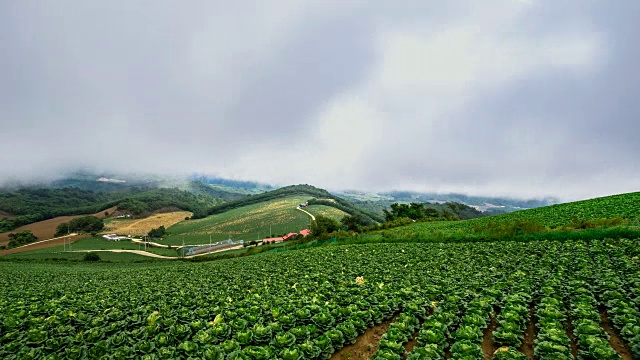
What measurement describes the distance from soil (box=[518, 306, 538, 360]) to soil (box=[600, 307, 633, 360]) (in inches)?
58.4

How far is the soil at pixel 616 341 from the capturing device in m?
6.11

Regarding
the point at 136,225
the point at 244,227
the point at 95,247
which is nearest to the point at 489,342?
the point at 95,247

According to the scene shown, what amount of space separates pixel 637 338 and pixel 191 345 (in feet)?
33.1

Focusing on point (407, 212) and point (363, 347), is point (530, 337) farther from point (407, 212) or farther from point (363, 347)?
point (407, 212)

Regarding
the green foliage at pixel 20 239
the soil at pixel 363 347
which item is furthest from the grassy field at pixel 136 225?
the soil at pixel 363 347

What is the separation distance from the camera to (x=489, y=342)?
720 centimetres

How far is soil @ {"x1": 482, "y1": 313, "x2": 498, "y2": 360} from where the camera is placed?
6720 millimetres

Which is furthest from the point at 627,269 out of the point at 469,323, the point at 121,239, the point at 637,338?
the point at 121,239

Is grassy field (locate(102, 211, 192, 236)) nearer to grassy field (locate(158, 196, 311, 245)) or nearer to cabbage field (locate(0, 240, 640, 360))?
grassy field (locate(158, 196, 311, 245))

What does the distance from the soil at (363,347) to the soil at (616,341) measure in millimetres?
5348

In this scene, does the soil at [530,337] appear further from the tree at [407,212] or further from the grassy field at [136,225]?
the grassy field at [136,225]

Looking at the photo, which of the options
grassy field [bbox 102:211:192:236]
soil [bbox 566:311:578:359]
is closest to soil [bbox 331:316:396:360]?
soil [bbox 566:311:578:359]

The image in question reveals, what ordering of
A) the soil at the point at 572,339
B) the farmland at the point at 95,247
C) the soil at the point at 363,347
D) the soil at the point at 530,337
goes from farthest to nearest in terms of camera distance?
the farmland at the point at 95,247 < the soil at the point at 363,347 < the soil at the point at 530,337 < the soil at the point at 572,339

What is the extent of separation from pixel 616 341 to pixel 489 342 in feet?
9.18
